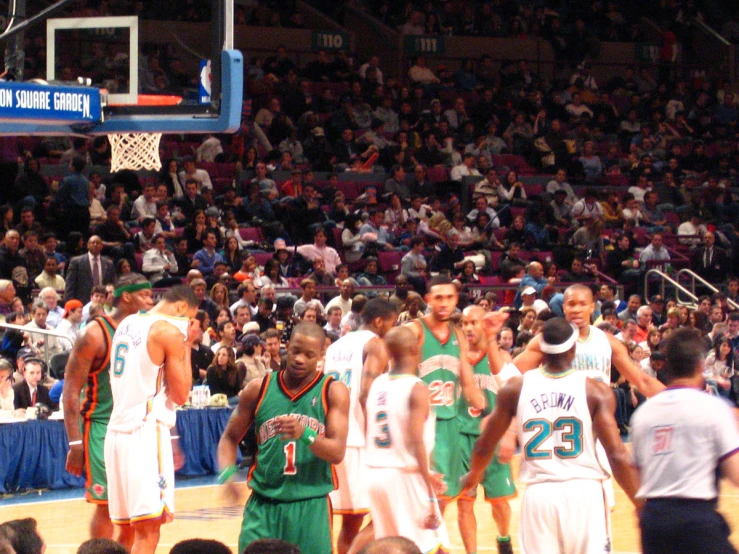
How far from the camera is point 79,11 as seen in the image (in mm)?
9047

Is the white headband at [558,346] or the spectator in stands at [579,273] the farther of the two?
the spectator in stands at [579,273]

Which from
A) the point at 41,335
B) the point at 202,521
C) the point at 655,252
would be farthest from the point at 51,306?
the point at 655,252

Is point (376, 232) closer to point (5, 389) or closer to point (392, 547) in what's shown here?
point (5, 389)

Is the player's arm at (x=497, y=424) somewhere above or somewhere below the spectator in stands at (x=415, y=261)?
above

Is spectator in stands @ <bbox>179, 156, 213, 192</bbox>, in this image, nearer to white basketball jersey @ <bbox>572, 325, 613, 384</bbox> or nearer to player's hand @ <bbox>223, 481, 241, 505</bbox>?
white basketball jersey @ <bbox>572, 325, 613, 384</bbox>

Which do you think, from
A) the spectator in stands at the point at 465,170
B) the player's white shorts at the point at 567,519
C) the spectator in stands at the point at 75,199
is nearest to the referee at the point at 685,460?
the player's white shorts at the point at 567,519

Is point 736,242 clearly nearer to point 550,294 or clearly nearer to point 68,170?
point 550,294

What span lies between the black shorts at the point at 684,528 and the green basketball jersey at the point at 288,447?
4.84 ft

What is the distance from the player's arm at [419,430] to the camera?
6.42 metres

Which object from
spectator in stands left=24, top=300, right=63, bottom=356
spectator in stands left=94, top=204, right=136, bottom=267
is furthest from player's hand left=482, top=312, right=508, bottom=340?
spectator in stands left=94, top=204, right=136, bottom=267

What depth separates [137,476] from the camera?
674cm

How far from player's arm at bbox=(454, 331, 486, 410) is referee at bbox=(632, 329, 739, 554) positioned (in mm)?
2435

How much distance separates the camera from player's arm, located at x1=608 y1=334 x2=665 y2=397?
6.93m

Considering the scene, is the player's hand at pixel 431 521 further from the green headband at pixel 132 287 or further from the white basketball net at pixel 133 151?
the white basketball net at pixel 133 151
